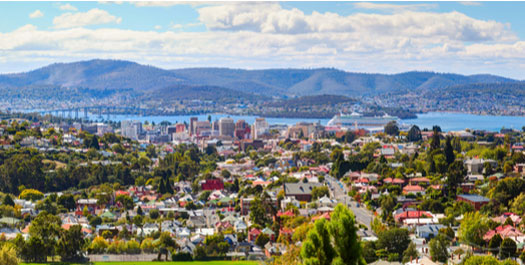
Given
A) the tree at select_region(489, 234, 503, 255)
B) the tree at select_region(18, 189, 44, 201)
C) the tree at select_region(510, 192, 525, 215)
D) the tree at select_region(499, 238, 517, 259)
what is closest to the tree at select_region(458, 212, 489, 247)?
the tree at select_region(489, 234, 503, 255)

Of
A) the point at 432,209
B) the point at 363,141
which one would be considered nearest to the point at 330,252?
the point at 432,209

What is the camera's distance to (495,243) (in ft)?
80.2

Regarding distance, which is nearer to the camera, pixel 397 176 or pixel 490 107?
pixel 397 176

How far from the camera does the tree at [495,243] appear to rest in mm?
24266

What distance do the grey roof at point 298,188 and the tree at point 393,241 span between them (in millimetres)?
14969

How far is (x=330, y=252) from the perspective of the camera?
11.9 metres

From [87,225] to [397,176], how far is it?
50.7 ft

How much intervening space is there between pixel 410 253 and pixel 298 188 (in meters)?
17.0

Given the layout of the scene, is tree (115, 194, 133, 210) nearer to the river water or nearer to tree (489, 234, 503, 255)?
tree (489, 234, 503, 255)

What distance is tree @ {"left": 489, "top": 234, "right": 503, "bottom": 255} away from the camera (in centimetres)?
2427

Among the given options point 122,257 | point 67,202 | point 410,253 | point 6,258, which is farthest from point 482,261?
point 67,202

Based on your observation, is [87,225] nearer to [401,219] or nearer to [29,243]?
[29,243]

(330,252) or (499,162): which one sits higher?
(330,252)

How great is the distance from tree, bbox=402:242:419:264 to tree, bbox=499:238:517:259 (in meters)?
2.43
